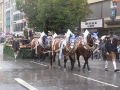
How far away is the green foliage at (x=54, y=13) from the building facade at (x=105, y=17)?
445 cm

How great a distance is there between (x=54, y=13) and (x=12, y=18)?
61807mm

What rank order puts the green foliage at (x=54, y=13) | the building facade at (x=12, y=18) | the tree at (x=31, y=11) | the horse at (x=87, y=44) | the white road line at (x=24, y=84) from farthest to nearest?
the building facade at (x=12, y=18)
the tree at (x=31, y=11)
the green foliage at (x=54, y=13)
the horse at (x=87, y=44)
the white road line at (x=24, y=84)

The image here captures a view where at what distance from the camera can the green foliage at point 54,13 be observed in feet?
90.8

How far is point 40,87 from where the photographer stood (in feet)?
36.1

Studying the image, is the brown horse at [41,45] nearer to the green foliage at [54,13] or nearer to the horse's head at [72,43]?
the horse's head at [72,43]

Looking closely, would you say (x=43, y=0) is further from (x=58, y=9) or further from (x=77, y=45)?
(x=77, y=45)

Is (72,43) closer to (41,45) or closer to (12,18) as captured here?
(41,45)

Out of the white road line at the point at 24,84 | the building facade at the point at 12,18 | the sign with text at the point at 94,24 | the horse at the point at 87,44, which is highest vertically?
the building facade at the point at 12,18

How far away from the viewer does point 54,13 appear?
28.0m

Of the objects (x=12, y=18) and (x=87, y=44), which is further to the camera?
(x=12, y=18)

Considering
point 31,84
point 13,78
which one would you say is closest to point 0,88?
point 31,84

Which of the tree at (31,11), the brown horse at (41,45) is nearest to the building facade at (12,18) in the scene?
the tree at (31,11)

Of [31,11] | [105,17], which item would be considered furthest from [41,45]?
[105,17]

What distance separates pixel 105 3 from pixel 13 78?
2430 centimetres
